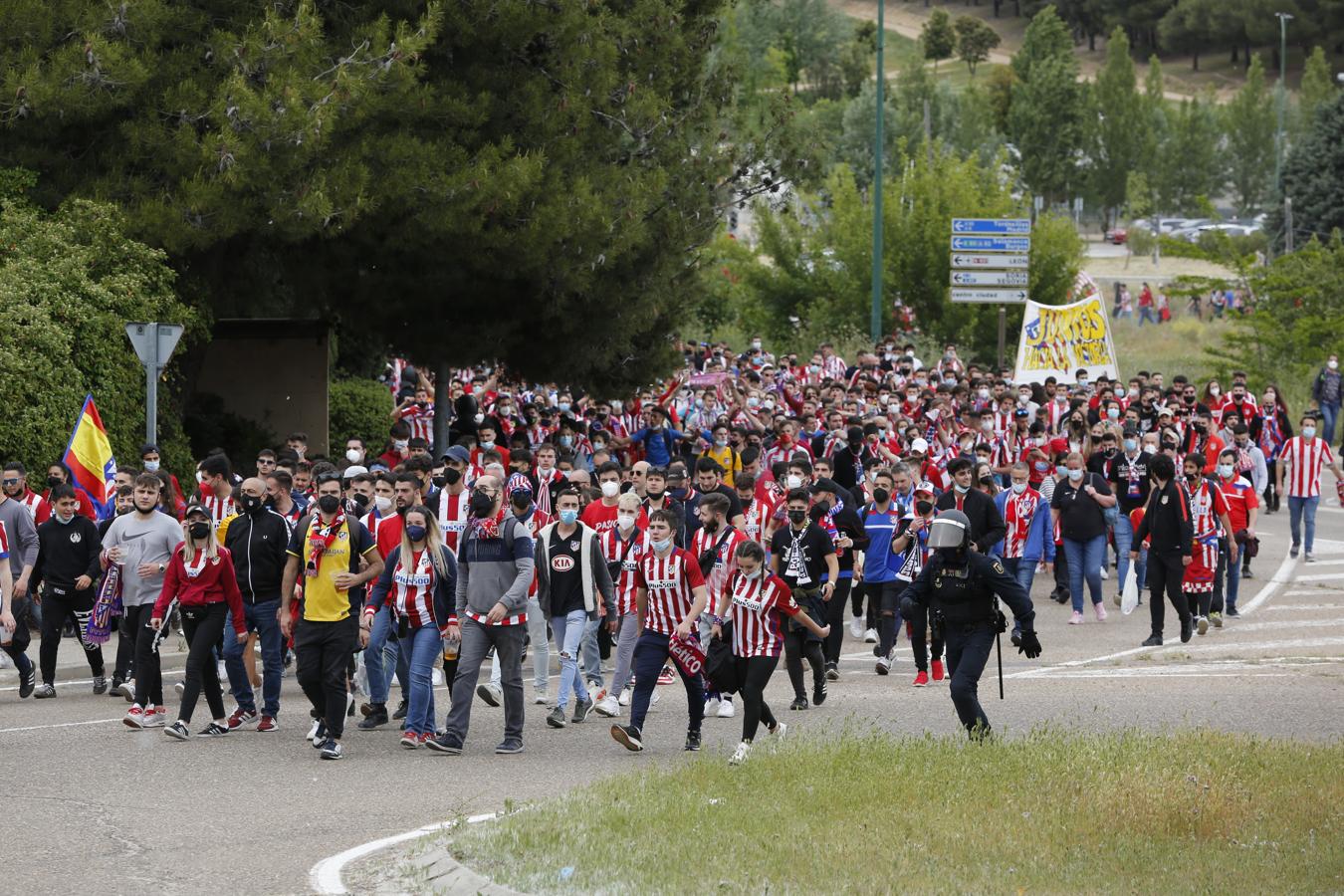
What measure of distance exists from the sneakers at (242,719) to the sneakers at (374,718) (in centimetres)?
72

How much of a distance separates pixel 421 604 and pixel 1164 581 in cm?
806

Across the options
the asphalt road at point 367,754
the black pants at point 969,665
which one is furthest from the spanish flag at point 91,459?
the black pants at point 969,665

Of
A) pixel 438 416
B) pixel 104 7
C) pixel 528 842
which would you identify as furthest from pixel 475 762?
pixel 438 416

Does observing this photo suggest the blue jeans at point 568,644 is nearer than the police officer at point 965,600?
No

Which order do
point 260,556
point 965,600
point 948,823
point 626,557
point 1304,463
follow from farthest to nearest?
point 1304,463 < point 626,557 < point 260,556 < point 965,600 < point 948,823

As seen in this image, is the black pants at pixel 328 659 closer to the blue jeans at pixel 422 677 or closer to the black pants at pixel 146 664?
the blue jeans at pixel 422 677

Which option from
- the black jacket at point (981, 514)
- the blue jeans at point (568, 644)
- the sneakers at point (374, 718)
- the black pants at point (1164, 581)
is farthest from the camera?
the black pants at point (1164, 581)

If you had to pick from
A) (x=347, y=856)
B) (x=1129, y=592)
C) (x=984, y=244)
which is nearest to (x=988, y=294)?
(x=984, y=244)

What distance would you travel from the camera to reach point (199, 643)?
12.2 meters

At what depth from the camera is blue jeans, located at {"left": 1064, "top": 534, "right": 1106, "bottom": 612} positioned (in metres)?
18.8

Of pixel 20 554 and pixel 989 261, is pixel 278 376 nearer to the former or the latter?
pixel 20 554

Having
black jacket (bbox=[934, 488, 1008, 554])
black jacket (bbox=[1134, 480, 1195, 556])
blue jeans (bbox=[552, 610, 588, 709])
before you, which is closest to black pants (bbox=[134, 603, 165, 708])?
blue jeans (bbox=[552, 610, 588, 709])

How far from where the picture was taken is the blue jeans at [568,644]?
42.9ft

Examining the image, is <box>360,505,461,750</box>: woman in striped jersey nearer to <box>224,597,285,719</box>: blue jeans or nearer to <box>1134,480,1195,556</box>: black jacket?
<box>224,597,285,719</box>: blue jeans
